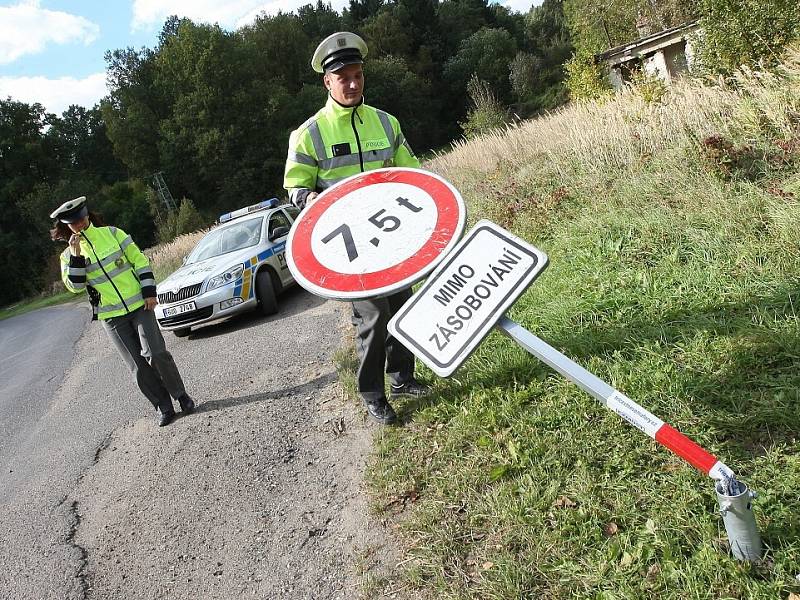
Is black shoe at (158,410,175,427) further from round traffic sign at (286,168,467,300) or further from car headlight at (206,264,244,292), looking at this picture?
round traffic sign at (286,168,467,300)

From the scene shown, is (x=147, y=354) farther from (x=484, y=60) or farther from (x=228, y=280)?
(x=484, y=60)

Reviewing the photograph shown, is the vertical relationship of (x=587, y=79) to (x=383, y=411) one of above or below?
above

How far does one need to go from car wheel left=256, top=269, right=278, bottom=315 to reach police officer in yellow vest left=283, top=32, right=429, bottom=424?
5.09m

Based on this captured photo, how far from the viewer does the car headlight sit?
8234 millimetres

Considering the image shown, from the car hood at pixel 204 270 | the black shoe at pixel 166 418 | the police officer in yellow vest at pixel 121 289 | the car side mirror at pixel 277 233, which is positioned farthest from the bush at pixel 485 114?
the black shoe at pixel 166 418

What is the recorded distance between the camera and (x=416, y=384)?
4.02m

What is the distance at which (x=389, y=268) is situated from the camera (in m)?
2.11

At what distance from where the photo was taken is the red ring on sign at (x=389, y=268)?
209cm

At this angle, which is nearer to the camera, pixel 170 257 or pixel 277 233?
pixel 277 233

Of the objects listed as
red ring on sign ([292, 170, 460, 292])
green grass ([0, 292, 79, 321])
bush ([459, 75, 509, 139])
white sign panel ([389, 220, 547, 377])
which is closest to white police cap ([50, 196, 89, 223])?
red ring on sign ([292, 170, 460, 292])

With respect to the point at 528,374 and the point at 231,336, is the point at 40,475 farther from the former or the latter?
the point at 528,374

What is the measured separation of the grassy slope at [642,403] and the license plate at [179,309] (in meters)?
5.08

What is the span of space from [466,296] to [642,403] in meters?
1.50

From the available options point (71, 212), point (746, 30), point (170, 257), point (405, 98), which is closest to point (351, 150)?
point (71, 212)
